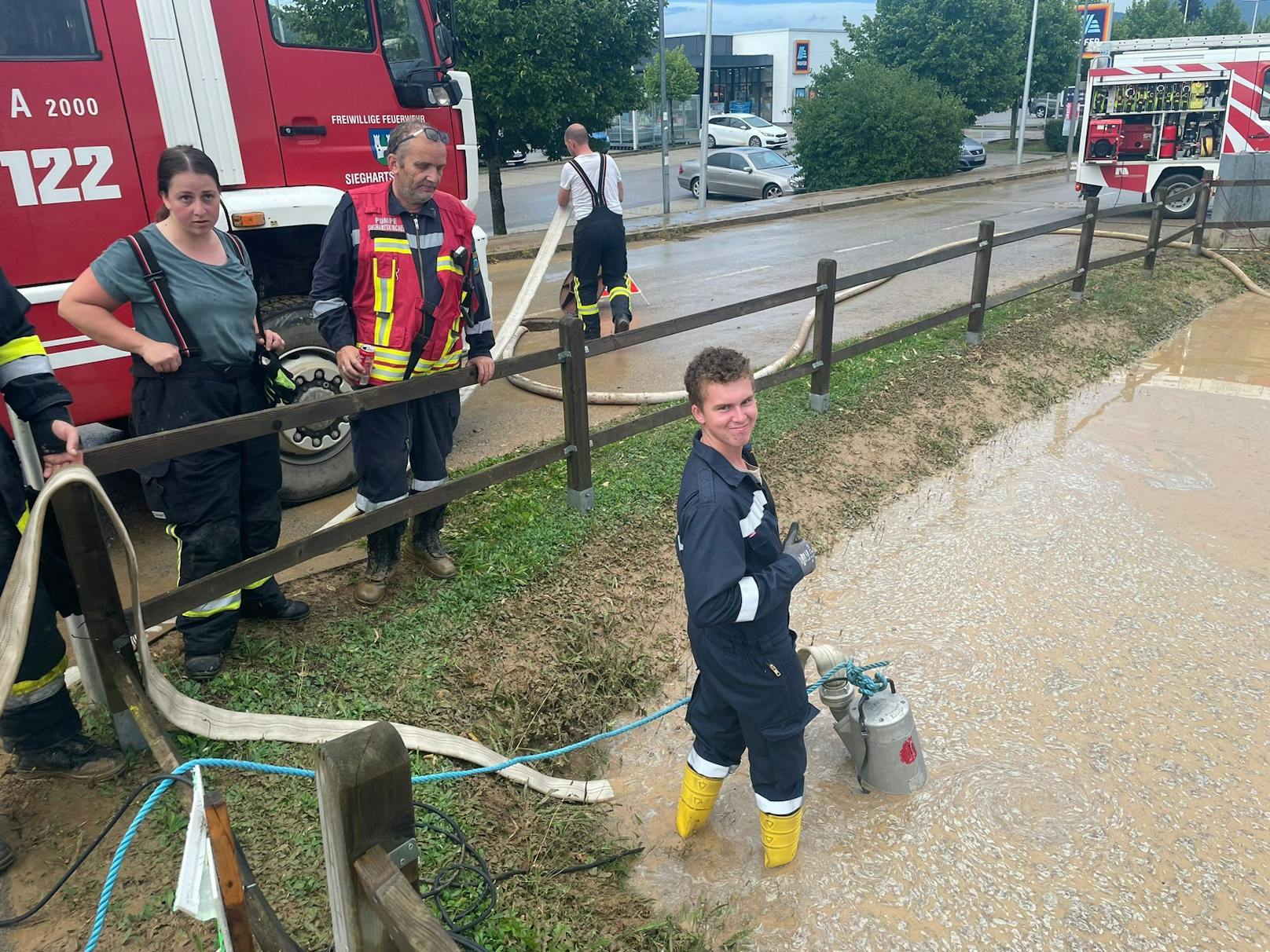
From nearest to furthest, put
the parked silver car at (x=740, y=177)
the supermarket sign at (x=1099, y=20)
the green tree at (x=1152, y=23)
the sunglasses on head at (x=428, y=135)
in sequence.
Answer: the sunglasses on head at (x=428, y=135), the parked silver car at (x=740, y=177), the supermarket sign at (x=1099, y=20), the green tree at (x=1152, y=23)

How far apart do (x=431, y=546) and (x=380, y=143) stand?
8.75ft

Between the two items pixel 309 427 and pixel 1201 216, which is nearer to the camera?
pixel 309 427

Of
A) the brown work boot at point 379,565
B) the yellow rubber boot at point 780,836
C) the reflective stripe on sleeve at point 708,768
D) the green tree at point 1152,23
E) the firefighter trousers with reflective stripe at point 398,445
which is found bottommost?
the yellow rubber boot at point 780,836

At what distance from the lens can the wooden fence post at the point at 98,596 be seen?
2.75 metres

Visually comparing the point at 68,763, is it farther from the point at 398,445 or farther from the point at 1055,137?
the point at 1055,137

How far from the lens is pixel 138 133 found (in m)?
4.54

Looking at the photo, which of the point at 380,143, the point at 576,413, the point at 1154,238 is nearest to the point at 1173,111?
the point at 1154,238

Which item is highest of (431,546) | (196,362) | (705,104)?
(705,104)

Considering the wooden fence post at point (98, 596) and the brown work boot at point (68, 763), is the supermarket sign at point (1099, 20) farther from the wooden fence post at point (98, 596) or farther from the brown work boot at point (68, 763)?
the brown work boot at point (68, 763)

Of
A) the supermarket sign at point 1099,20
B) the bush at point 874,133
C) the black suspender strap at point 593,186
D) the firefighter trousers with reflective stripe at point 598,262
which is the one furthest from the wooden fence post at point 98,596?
the supermarket sign at point 1099,20

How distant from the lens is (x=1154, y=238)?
11.1m

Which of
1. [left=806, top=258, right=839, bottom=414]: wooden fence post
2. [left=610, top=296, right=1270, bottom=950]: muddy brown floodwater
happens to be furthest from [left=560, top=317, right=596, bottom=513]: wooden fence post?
[left=806, top=258, right=839, bottom=414]: wooden fence post

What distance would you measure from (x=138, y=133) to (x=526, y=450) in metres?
2.66

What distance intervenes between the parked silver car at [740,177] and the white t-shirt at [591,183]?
55.2 ft
